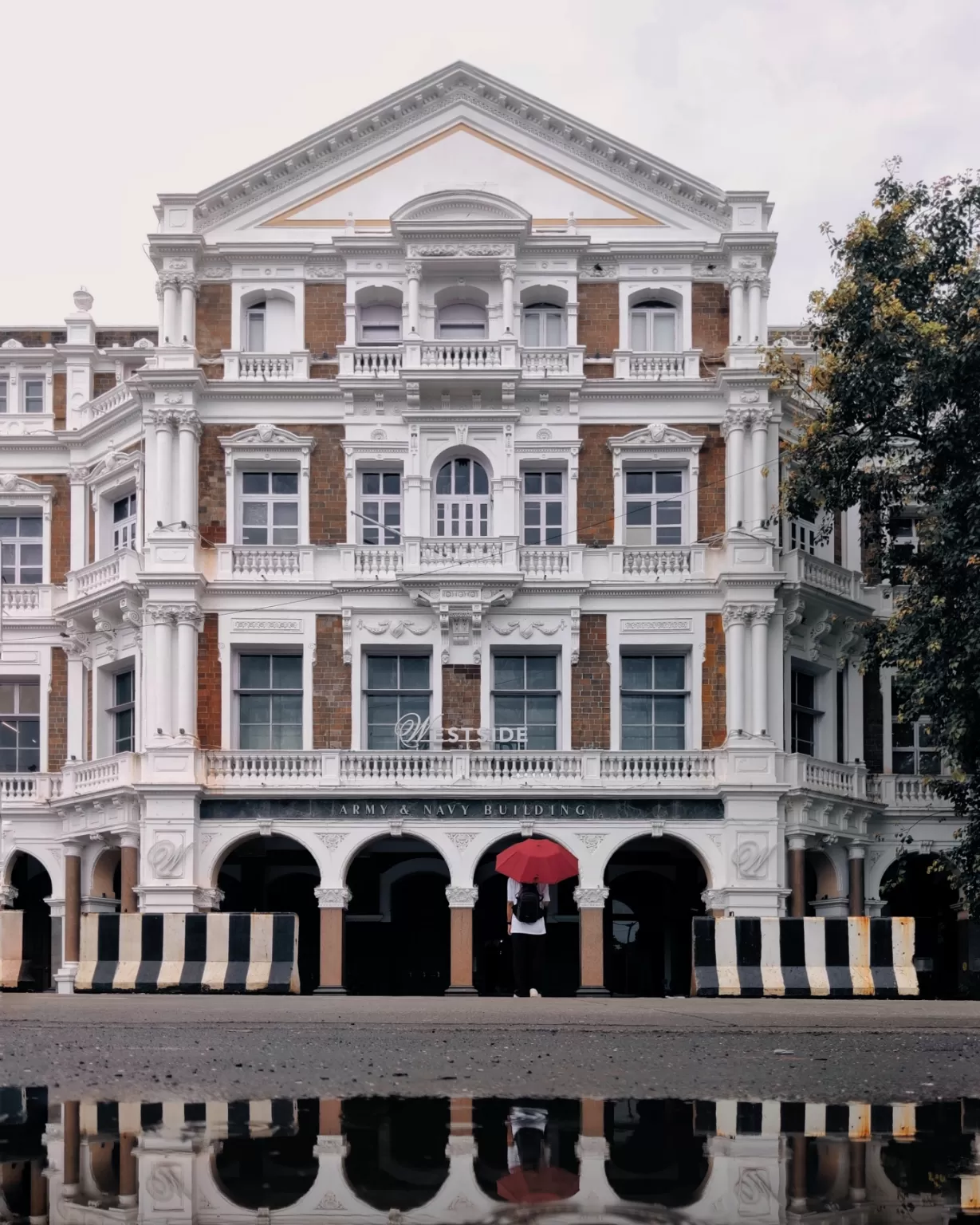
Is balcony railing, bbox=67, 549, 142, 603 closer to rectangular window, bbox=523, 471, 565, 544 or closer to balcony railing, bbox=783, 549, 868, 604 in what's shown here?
rectangular window, bbox=523, 471, 565, 544

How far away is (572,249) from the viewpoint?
36344 millimetres

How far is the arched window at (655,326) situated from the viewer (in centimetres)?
3691

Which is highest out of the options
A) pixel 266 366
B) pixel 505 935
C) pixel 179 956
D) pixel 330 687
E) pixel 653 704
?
pixel 266 366

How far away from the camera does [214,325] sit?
120 ft

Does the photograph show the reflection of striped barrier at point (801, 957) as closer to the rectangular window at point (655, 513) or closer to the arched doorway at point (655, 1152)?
the rectangular window at point (655, 513)

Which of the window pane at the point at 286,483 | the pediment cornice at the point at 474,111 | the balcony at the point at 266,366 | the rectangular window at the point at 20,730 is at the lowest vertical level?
the rectangular window at the point at 20,730

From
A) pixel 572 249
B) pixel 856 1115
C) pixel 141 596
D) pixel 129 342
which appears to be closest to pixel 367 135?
pixel 572 249

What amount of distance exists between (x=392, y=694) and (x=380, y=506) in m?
3.81

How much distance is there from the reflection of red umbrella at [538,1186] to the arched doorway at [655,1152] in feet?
0.54

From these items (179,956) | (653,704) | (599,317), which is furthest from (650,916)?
(179,956)

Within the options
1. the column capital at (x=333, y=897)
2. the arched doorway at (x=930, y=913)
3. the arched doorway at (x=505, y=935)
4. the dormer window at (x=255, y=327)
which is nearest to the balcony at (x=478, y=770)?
the column capital at (x=333, y=897)

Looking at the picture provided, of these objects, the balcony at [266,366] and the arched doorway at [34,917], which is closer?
the balcony at [266,366]

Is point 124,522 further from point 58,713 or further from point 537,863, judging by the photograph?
point 537,863

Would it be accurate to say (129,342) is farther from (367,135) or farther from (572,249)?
(572,249)
